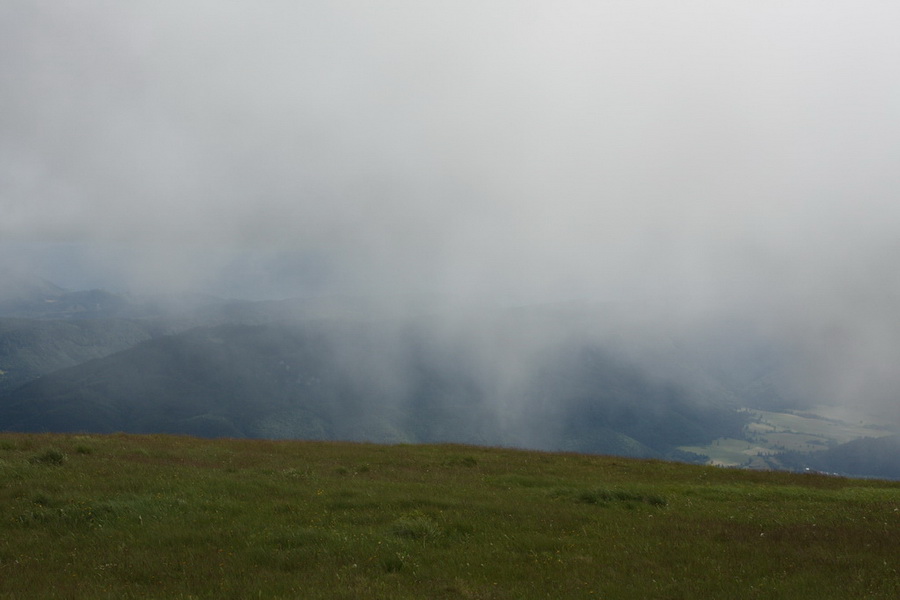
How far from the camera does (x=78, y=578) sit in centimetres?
1113

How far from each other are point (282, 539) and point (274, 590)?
3.15 metres

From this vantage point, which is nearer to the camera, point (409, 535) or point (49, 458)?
point (409, 535)

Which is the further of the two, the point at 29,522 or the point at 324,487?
the point at 324,487

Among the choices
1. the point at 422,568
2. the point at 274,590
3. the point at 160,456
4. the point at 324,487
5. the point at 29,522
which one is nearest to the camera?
the point at 274,590

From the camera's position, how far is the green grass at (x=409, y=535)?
1098cm

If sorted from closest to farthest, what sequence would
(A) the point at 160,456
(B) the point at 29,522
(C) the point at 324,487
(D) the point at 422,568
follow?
(D) the point at 422,568 → (B) the point at 29,522 → (C) the point at 324,487 → (A) the point at 160,456

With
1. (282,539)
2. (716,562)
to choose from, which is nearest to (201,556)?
(282,539)

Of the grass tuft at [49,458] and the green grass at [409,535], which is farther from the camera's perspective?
the grass tuft at [49,458]

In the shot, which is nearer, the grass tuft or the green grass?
the green grass

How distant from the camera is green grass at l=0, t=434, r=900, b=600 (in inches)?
432

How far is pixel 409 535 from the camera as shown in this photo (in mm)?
14008

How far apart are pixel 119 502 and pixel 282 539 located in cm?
571

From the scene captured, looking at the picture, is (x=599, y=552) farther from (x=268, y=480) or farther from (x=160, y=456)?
(x=160, y=456)

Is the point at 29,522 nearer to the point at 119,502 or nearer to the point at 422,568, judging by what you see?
the point at 119,502
